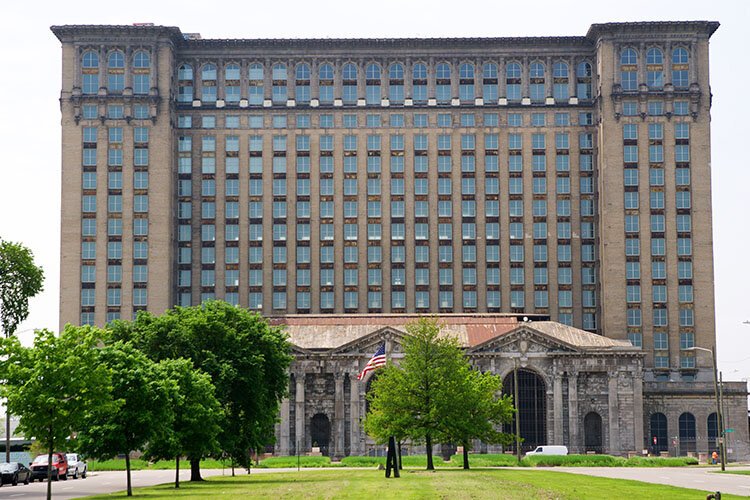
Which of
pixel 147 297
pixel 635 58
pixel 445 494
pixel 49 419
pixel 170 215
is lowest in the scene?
pixel 445 494

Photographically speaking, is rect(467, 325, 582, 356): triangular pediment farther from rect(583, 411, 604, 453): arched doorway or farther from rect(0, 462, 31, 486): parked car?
rect(0, 462, 31, 486): parked car

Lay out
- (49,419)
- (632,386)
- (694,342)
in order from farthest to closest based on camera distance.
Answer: (694,342)
(632,386)
(49,419)

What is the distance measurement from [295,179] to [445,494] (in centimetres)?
11804

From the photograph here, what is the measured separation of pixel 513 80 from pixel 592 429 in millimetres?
51899

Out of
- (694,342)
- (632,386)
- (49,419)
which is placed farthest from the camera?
(694,342)

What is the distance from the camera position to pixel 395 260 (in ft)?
566

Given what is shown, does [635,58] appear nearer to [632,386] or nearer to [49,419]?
[632,386]

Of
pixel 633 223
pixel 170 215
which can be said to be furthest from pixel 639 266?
pixel 170 215

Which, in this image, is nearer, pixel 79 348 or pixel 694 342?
pixel 79 348

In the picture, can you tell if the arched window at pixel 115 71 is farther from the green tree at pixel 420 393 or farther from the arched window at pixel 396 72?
the green tree at pixel 420 393

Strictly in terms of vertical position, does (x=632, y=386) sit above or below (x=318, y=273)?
below

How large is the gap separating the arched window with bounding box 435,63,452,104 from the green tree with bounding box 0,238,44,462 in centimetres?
6372

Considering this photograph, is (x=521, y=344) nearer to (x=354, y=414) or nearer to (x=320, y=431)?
(x=354, y=414)

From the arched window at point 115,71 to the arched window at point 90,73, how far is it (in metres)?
1.72
